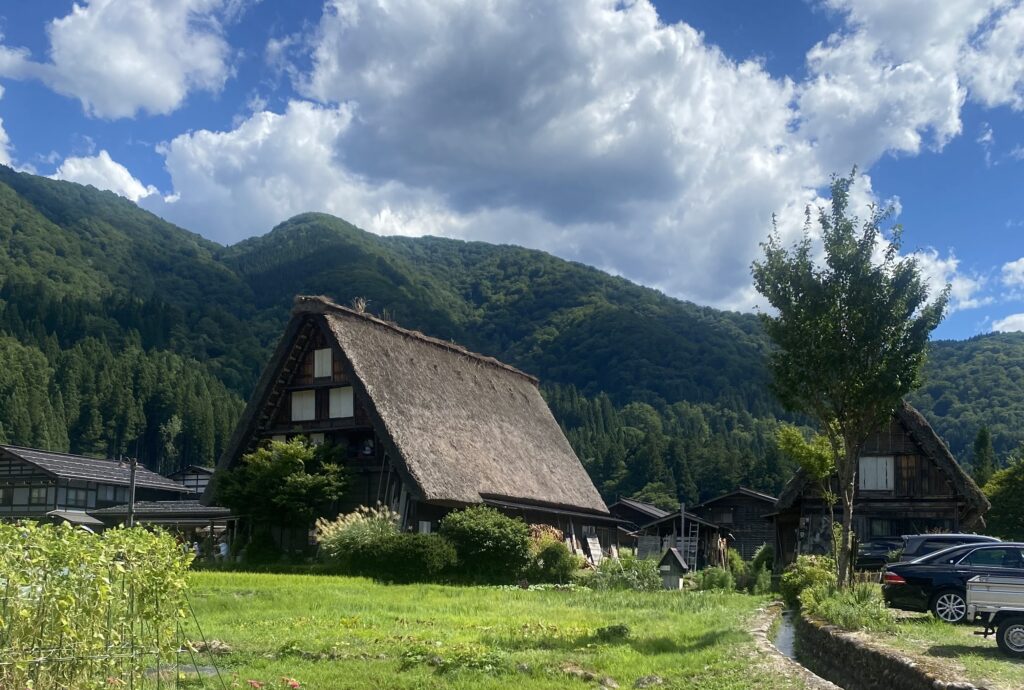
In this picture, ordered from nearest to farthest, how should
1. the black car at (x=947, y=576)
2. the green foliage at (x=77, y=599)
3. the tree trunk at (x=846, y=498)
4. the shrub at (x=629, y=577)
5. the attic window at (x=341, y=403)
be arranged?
the green foliage at (x=77, y=599) < the black car at (x=947, y=576) < the tree trunk at (x=846, y=498) < the shrub at (x=629, y=577) < the attic window at (x=341, y=403)

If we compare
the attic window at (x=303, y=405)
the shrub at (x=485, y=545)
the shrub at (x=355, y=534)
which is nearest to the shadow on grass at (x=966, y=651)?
the shrub at (x=485, y=545)

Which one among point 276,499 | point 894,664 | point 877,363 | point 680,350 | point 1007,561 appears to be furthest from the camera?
point 680,350

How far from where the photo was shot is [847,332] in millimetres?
20781

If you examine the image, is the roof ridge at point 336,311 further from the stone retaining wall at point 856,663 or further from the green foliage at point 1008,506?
the green foliage at point 1008,506

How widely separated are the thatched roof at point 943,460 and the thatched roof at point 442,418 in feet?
37.8

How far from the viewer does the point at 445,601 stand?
72.9 feet

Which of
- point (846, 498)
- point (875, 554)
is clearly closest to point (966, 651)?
point (846, 498)

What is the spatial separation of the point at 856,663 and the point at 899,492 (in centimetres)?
2832

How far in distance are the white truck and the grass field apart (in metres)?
3.15

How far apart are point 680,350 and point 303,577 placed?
5879 inches

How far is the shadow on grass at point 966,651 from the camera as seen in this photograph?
12.6 meters

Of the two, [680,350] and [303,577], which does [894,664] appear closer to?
[303,577]

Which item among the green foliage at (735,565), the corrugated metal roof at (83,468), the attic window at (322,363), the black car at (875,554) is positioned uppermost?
the attic window at (322,363)

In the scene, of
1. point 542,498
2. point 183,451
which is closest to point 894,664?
point 542,498
